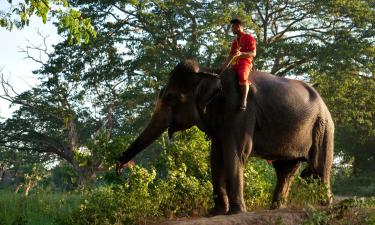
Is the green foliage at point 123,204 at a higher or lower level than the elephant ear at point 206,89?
lower

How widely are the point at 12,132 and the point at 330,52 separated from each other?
16516 mm

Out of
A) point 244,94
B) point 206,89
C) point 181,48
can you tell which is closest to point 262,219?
point 244,94

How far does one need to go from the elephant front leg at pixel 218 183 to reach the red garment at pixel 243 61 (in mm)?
991

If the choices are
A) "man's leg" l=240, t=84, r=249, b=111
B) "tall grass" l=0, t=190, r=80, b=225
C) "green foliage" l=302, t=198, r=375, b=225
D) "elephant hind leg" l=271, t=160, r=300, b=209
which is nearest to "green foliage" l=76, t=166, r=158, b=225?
"tall grass" l=0, t=190, r=80, b=225

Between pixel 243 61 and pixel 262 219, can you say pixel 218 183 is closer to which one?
pixel 262 219

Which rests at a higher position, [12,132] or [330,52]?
[330,52]

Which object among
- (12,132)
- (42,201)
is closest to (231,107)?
(42,201)

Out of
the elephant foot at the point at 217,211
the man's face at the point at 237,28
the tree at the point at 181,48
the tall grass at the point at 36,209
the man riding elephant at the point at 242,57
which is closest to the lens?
the man riding elephant at the point at 242,57

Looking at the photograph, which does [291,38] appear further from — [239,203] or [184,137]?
[239,203]

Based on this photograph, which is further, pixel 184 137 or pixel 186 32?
pixel 186 32

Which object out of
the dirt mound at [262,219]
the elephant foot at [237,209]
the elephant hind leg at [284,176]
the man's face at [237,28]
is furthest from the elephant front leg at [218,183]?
the man's face at [237,28]

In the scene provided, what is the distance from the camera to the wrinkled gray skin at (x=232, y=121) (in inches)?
275

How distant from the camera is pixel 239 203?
22.7ft

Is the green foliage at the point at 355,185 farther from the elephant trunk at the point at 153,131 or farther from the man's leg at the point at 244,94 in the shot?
the elephant trunk at the point at 153,131
